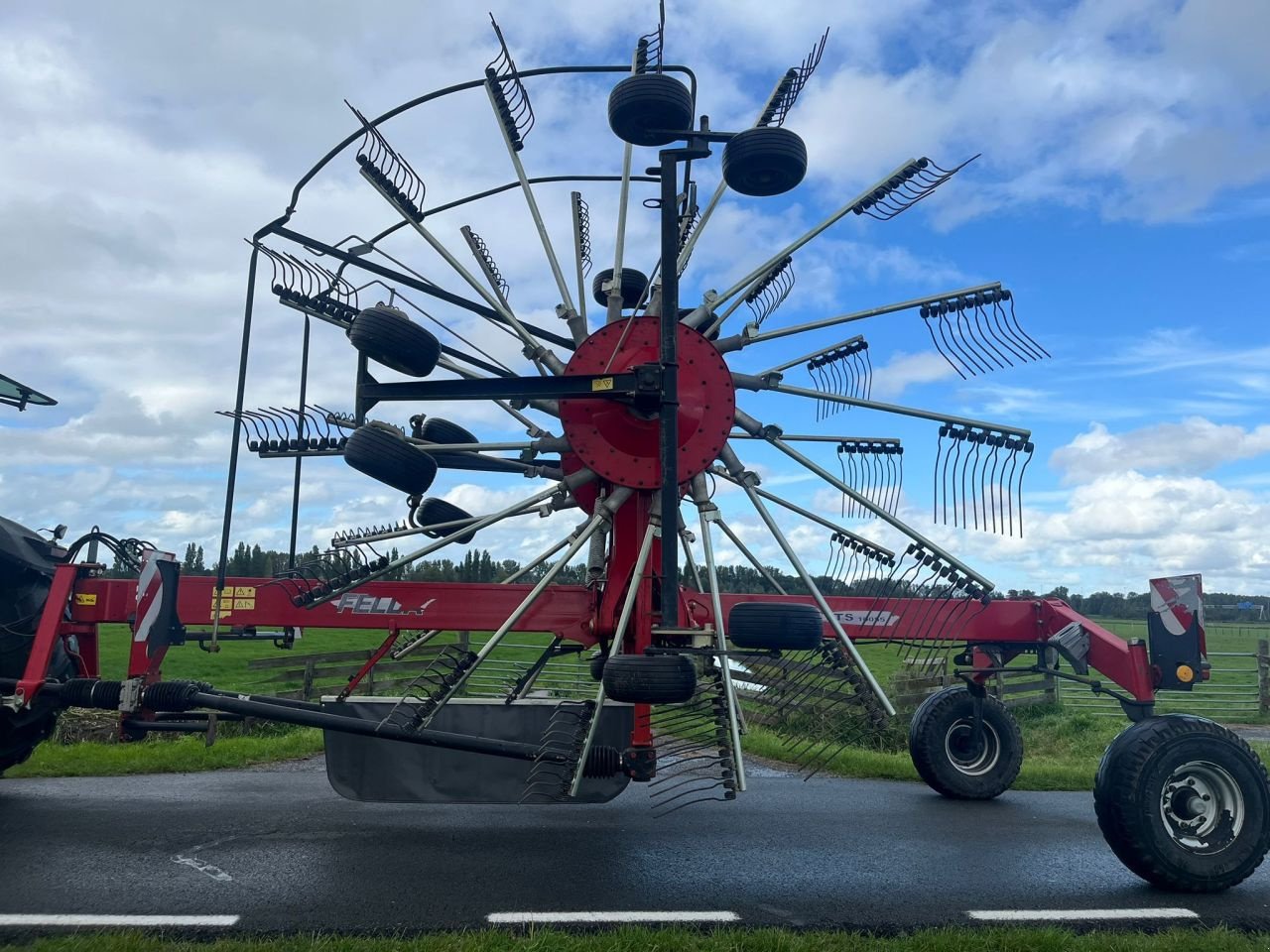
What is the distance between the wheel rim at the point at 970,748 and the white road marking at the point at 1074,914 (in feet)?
10.4

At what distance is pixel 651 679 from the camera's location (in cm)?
516

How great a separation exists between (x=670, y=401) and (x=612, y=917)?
2779mm

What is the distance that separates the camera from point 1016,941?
457 cm

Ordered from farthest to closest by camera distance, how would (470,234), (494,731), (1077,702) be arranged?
(1077,702) < (470,234) < (494,731)

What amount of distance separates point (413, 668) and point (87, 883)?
10.4 m

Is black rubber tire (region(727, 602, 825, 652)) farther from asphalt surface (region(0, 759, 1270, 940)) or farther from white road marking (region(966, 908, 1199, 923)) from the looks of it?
white road marking (region(966, 908, 1199, 923))

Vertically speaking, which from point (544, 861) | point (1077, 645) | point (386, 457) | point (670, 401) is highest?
point (670, 401)

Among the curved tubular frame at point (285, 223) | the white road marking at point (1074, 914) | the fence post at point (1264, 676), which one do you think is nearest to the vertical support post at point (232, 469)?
the curved tubular frame at point (285, 223)

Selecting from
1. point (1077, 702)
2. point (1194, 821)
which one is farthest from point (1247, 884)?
point (1077, 702)

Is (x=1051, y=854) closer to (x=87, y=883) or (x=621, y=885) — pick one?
(x=621, y=885)

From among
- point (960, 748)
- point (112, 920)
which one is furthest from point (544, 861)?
point (960, 748)

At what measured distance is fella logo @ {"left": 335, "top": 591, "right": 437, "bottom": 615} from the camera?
6.26 m

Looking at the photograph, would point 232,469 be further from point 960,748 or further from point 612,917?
point 960,748

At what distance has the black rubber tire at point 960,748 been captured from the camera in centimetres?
838
